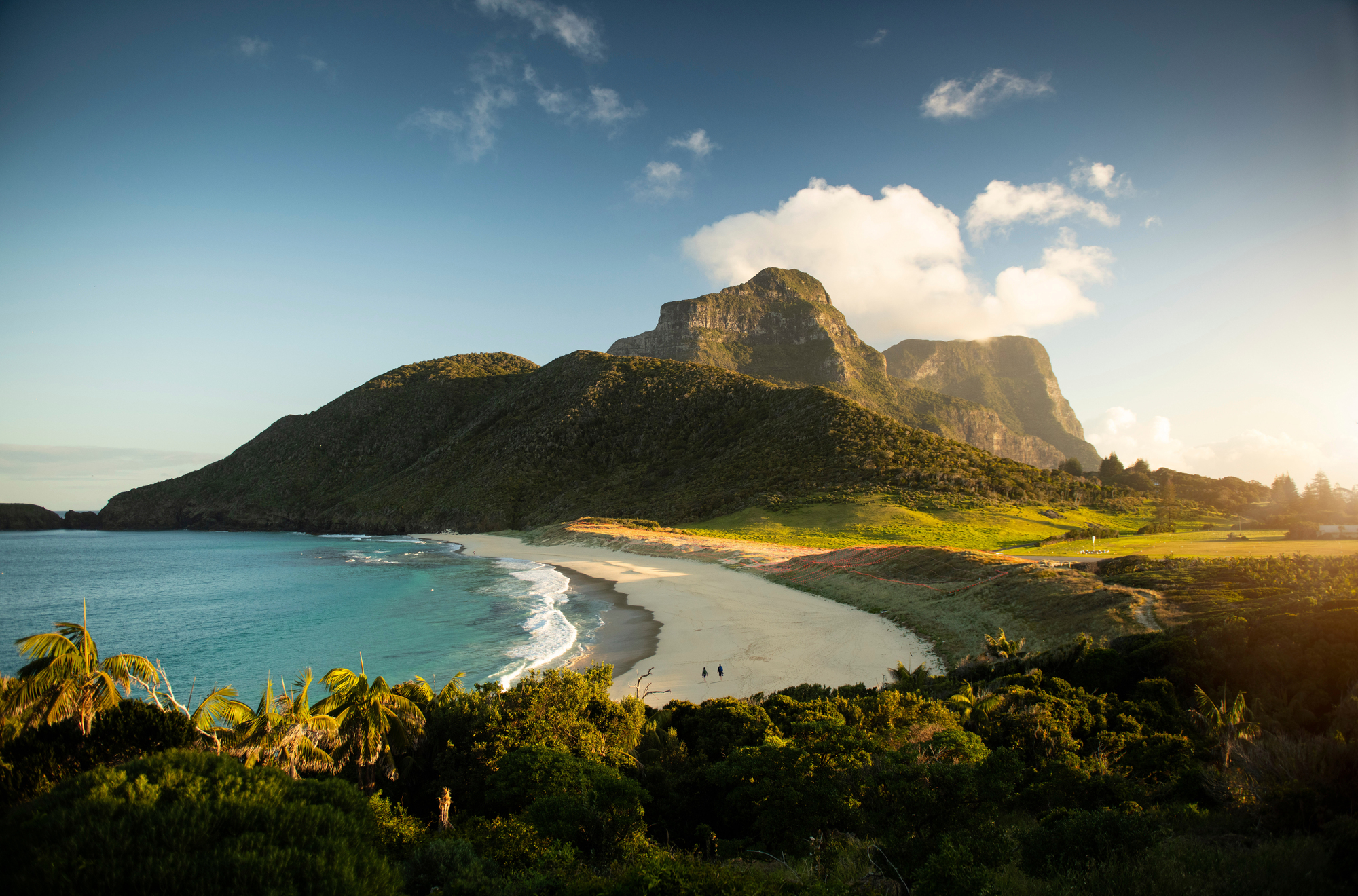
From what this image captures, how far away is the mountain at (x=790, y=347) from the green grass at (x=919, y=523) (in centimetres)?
8142

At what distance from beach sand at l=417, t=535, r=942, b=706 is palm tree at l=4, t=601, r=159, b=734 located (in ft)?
35.7

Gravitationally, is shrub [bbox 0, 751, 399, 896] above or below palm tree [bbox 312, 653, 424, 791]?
above

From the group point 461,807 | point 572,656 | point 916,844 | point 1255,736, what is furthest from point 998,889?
point 572,656

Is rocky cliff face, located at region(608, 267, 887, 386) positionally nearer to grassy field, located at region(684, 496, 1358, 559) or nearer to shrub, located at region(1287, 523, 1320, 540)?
grassy field, located at region(684, 496, 1358, 559)

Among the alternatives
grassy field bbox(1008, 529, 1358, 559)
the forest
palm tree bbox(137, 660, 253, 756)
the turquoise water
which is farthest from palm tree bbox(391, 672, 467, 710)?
grassy field bbox(1008, 529, 1358, 559)

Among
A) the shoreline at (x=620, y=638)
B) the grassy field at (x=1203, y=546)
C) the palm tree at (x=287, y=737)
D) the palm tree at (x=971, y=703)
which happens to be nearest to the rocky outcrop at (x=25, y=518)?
the shoreline at (x=620, y=638)

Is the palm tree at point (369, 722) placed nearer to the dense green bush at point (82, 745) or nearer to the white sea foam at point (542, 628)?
the dense green bush at point (82, 745)

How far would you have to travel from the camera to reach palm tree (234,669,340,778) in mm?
8828

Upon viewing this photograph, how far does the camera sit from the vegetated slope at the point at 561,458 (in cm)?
6994

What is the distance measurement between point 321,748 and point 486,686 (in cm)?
384

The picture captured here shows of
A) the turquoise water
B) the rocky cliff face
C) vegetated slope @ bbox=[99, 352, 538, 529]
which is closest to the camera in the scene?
the turquoise water

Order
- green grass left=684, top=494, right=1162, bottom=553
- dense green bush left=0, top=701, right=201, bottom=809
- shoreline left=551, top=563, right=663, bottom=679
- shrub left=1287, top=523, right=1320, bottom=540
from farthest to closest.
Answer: green grass left=684, top=494, right=1162, bottom=553
shrub left=1287, top=523, right=1320, bottom=540
shoreline left=551, top=563, right=663, bottom=679
dense green bush left=0, top=701, right=201, bottom=809

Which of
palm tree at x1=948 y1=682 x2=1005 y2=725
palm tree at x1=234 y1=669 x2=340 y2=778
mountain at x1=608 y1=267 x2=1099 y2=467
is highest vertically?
mountain at x1=608 y1=267 x2=1099 y2=467

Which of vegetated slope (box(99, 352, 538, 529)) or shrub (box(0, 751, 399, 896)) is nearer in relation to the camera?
shrub (box(0, 751, 399, 896))
